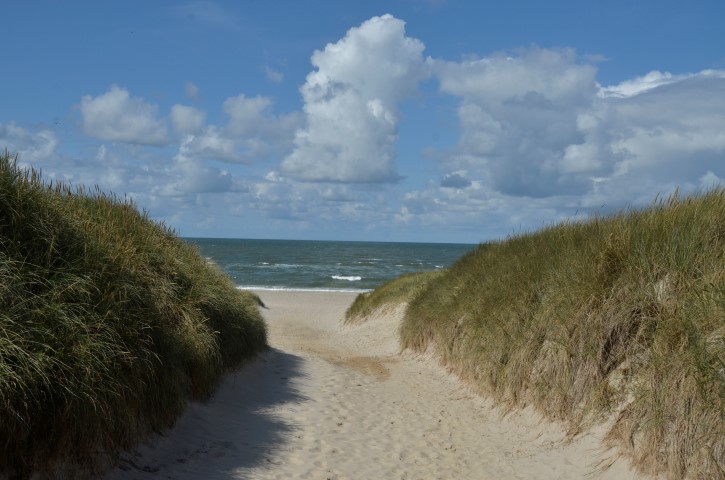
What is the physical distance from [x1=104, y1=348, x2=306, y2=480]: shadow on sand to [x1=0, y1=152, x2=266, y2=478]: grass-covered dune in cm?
23

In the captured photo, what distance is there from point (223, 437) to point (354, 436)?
5.99 feet

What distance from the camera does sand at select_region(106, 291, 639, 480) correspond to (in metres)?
6.97

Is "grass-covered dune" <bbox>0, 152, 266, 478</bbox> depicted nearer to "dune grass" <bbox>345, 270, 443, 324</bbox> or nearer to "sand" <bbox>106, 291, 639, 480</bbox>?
"sand" <bbox>106, 291, 639, 480</bbox>

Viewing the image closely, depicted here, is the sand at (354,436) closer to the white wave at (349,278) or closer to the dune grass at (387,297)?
the dune grass at (387,297)

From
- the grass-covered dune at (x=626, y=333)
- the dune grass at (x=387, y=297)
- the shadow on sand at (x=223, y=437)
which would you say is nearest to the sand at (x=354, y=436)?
the shadow on sand at (x=223, y=437)

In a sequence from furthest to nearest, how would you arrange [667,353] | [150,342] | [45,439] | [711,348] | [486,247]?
[486,247]
[150,342]
[667,353]
[711,348]
[45,439]

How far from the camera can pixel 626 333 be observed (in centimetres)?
741

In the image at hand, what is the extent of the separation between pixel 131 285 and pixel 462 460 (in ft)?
15.2

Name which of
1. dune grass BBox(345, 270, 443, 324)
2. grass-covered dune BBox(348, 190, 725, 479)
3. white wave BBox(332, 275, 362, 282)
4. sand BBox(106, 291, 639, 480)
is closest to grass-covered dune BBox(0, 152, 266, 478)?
sand BBox(106, 291, 639, 480)

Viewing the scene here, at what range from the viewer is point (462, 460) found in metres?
7.97

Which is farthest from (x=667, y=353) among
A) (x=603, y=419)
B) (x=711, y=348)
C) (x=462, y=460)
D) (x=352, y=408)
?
(x=352, y=408)

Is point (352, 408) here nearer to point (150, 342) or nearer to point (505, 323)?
point (505, 323)

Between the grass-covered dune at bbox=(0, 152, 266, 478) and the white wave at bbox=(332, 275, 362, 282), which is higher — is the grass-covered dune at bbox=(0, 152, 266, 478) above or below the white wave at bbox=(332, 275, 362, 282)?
above

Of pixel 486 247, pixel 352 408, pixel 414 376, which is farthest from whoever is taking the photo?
pixel 486 247
